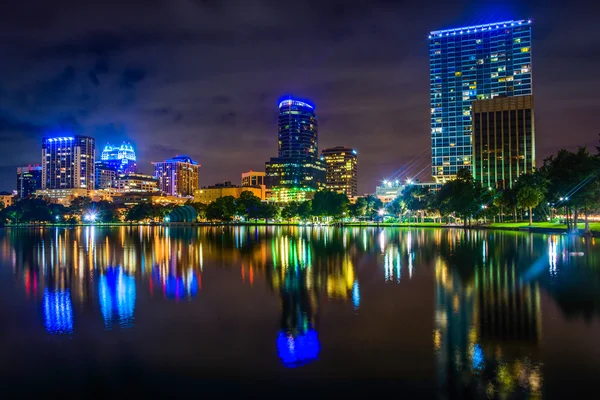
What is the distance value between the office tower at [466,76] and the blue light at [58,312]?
609ft

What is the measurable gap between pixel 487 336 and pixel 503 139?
173909 mm

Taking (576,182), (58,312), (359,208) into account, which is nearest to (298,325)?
(58,312)

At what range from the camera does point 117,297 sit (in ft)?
62.0

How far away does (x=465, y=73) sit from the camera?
194 meters

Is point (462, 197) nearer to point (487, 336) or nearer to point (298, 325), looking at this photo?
point (487, 336)

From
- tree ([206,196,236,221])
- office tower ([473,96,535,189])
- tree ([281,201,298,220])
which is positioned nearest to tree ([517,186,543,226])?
office tower ([473,96,535,189])

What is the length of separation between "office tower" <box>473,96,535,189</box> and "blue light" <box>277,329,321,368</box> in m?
169

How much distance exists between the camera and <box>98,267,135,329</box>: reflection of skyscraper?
1535 centimetres

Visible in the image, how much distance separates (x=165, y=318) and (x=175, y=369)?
4958 mm

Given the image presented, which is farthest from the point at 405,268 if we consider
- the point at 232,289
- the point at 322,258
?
the point at 232,289

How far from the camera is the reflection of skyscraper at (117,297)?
15352mm

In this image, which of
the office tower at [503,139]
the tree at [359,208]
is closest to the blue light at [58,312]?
the tree at [359,208]

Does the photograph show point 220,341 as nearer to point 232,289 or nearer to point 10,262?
point 232,289

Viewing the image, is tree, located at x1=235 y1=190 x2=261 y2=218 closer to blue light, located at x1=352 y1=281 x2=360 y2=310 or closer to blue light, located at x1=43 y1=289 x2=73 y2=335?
blue light, located at x1=352 y1=281 x2=360 y2=310
